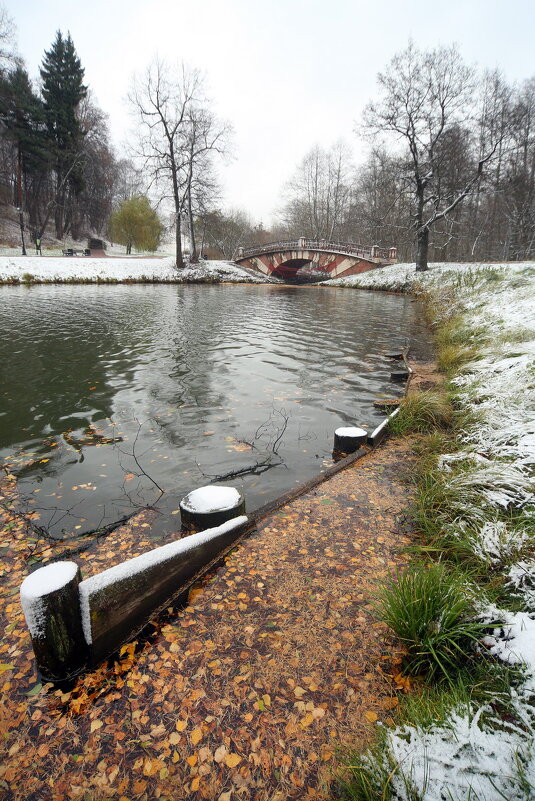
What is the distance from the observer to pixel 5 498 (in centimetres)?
429

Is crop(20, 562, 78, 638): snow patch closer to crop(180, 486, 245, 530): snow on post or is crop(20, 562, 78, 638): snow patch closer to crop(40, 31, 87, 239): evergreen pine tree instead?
crop(180, 486, 245, 530): snow on post

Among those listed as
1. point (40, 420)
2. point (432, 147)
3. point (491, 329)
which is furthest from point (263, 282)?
point (40, 420)

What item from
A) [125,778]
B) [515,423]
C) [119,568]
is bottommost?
[125,778]

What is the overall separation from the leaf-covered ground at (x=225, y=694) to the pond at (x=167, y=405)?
1372mm

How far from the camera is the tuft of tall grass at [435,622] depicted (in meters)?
2.10

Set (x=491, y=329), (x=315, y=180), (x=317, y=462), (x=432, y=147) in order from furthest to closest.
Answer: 1. (x=315, y=180)
2. (x=432, y=147)
3. (x=491, y=329)
4. (x=317, y=462)

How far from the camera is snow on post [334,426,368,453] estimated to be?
5.05 m

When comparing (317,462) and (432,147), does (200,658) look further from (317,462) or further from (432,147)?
(432,147)

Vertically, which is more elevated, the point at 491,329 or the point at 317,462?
the point at 491,329

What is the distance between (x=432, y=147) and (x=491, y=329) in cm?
2463

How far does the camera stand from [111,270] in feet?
104

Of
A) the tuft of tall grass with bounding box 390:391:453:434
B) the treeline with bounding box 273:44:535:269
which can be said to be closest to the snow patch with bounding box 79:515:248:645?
the tuft of tall grass with bounding box 390:391:453:434

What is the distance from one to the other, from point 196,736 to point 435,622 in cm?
144

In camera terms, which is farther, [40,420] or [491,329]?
[491,329]
